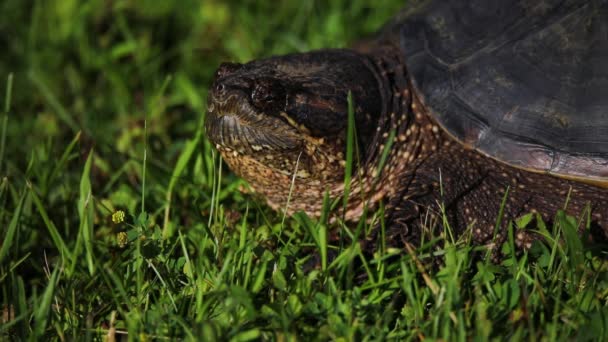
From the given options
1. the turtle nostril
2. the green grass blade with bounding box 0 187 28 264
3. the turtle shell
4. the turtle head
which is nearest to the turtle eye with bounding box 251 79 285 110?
the turtle head

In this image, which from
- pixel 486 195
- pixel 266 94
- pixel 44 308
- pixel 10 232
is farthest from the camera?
pixel 486 195

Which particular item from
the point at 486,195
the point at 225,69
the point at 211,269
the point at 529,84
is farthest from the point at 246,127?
the point at 529,84

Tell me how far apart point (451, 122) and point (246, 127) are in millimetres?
891

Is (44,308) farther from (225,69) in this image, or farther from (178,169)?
(225,69)

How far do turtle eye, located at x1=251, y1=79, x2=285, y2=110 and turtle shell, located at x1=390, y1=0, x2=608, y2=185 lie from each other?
725 millimetres

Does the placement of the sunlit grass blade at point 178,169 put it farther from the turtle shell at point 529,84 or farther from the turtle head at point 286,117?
the turtle shell at point 529,84

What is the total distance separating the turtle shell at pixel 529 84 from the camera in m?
2.73

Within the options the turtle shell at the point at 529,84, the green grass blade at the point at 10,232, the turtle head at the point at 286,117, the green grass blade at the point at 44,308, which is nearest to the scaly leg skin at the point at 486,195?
the turtle shell at the point at 529,84

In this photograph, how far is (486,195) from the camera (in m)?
2.81

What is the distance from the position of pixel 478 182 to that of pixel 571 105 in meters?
0.50

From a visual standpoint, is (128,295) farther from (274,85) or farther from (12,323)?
(274,85)

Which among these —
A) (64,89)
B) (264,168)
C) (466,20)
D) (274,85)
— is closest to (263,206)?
(264,168)

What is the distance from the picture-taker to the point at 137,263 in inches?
90.8

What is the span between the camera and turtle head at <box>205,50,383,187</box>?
2596 millimetres
